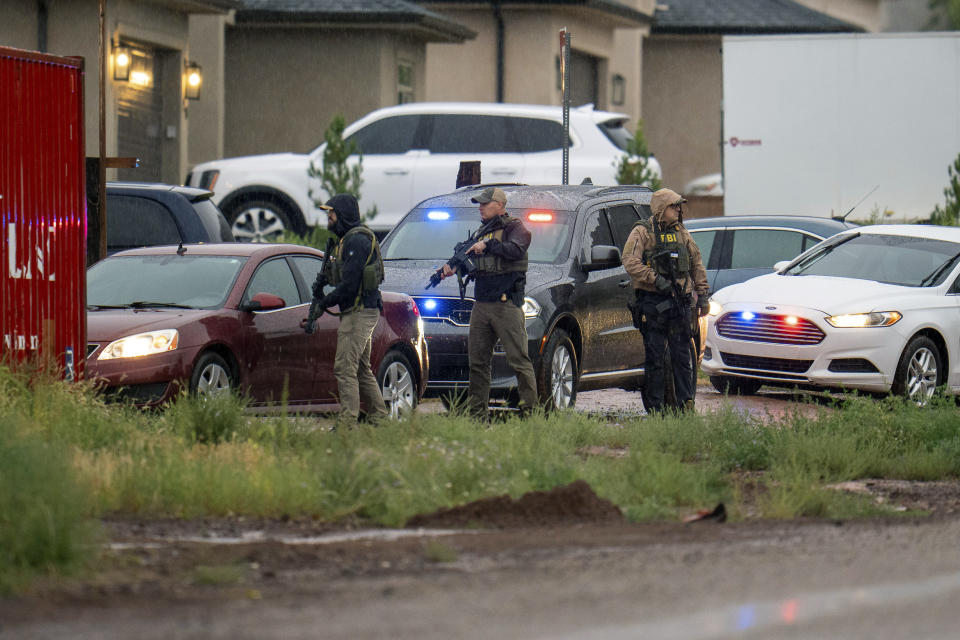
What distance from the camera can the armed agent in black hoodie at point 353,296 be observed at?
12.1 m

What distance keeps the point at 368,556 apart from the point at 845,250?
990cm

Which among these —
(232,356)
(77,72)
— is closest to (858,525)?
(232,356)

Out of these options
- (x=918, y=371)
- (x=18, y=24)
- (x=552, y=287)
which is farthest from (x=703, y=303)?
(x=18, y=24)

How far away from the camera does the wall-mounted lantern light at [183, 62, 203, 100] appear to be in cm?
2656

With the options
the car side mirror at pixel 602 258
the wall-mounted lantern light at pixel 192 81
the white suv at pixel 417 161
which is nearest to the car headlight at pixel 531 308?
the car side mirror at pixel 602 258

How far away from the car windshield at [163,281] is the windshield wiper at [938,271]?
20.8 feet

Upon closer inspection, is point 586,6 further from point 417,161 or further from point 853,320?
point 853,320

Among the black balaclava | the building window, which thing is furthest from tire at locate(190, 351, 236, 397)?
the building window

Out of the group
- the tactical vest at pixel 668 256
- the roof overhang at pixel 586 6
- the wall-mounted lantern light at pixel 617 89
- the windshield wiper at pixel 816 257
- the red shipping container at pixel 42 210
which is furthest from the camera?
Answer: the wall-mounted lantern light at pixel 617 89

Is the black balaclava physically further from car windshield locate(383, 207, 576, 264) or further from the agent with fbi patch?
car windshield locate(383, 207, 576, 264)

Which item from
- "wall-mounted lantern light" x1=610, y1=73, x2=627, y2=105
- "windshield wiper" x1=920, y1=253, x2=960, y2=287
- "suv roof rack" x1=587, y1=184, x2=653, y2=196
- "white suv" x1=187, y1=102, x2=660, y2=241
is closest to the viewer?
"suv roof rack" x1=587, y1=184, x2=653, y2=196

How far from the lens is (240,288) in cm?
1254

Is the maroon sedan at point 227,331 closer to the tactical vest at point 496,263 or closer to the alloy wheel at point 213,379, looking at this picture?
the alloy wheel at point 213,379

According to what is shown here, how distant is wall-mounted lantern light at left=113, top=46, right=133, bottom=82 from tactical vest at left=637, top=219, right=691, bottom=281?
40.6ft
